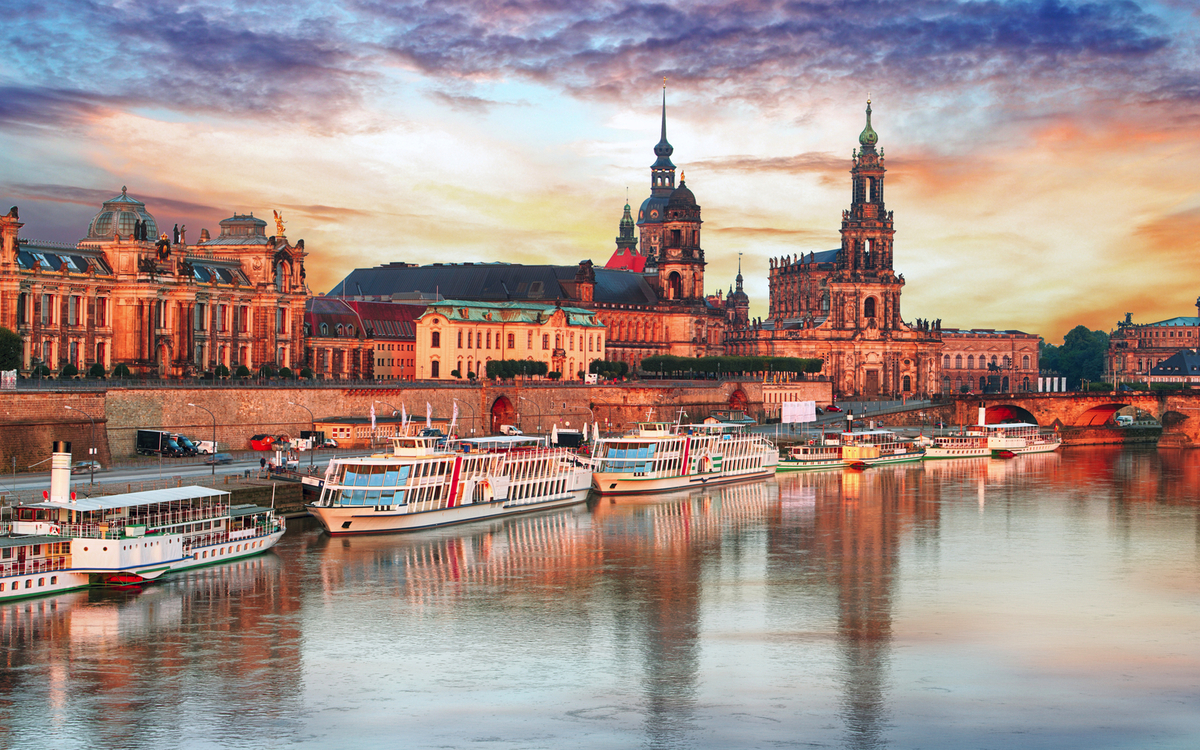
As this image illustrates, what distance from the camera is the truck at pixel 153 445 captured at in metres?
75.1

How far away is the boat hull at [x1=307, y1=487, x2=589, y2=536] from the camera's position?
59.8 m

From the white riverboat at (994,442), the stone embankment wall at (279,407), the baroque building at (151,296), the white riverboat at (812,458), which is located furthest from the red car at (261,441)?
the white riverboat at (994,442)

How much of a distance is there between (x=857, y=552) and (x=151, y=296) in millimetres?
53630

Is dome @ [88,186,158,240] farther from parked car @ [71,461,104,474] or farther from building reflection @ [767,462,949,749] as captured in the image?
building reflection @ [767,462,949,749]

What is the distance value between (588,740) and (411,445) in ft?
121

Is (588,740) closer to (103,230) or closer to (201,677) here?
(201,677)

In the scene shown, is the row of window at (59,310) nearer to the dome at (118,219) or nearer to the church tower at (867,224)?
the dome at (118,219)

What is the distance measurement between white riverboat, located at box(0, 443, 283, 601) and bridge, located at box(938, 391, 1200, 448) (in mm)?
98403

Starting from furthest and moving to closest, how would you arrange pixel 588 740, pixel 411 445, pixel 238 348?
pixel 238 348
pixel 411 445
pixel 588 740

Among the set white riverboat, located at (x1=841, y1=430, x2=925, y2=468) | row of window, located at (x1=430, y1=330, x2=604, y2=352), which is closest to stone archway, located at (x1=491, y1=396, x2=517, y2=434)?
row of window, located at (x1=430, y1=330, x2=604, y2=352)

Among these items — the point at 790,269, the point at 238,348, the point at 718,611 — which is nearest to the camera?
the point at 718,611

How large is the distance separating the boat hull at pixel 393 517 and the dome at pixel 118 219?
4052 centimetres

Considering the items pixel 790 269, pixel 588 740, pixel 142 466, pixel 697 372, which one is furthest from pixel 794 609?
pixel 790 269

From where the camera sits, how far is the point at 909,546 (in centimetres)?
6047
